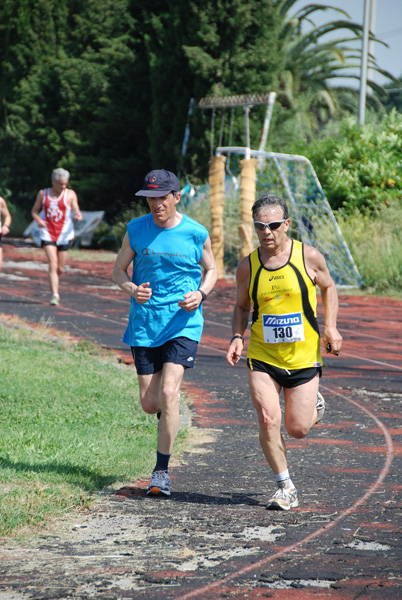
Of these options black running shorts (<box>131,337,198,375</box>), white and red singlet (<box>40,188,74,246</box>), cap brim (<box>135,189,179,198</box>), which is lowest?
white and red singlet (<box>40,188,74,246</box>)

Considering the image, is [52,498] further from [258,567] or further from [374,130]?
[374,130]

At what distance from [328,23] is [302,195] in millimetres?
19642

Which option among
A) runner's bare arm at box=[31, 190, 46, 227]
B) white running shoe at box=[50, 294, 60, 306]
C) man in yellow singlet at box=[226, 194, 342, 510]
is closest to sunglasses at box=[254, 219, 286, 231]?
man in yellow singlet at box=[226, 194, 342, 510]

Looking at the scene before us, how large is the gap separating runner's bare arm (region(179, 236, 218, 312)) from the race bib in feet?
1.60

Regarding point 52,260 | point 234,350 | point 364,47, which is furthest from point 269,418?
point 364,47

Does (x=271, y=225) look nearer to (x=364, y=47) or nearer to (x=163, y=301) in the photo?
(x=163, y=301)

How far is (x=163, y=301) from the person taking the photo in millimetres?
5832

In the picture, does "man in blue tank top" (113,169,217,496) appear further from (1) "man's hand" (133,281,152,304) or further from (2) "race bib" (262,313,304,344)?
(2) "race bib" (262,313,304,344)

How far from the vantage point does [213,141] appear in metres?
26.9

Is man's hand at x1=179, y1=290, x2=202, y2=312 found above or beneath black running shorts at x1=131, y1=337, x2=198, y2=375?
above

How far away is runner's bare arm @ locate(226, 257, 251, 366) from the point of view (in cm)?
558

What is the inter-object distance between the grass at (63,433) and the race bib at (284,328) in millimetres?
1434

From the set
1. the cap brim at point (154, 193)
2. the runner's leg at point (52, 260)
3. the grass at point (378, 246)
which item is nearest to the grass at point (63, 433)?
the cap brim at point (154, 193)

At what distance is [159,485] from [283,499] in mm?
787
